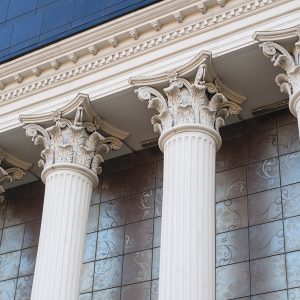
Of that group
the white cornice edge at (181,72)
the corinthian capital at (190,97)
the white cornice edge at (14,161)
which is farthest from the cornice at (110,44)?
the white cornice edge at (14,161)

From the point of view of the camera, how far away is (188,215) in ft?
56.4

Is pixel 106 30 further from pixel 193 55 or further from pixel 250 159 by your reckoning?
pixel 250 159

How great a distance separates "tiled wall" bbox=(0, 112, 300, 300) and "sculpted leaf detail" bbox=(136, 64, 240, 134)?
1483 millimetres

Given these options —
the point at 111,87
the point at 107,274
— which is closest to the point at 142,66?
the point at 111,87

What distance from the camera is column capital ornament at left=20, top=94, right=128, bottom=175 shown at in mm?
20203

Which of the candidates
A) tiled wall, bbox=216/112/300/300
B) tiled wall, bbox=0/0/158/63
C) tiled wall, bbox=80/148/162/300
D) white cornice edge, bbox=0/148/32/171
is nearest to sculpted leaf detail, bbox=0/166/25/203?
white cornice edge, bbox=0/148/32/171

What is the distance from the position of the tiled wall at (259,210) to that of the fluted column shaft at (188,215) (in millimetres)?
1560

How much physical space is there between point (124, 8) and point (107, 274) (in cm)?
673

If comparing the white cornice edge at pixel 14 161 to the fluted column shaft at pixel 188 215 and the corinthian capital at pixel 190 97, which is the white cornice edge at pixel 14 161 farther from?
the fluted column shaft at pixel 188 215

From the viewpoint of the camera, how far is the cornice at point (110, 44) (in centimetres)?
1994

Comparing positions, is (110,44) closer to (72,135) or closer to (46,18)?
(72,135)

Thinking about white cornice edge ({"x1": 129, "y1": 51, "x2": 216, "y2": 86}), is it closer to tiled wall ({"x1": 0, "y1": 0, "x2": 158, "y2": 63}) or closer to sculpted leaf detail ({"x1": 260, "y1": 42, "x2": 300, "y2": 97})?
sculpted leaf detail ({"x1": 260, "y1": 42, "x2": 300, "y2": 97})

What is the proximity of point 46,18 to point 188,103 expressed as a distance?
6.40 meters

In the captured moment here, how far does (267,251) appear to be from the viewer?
18438mm
